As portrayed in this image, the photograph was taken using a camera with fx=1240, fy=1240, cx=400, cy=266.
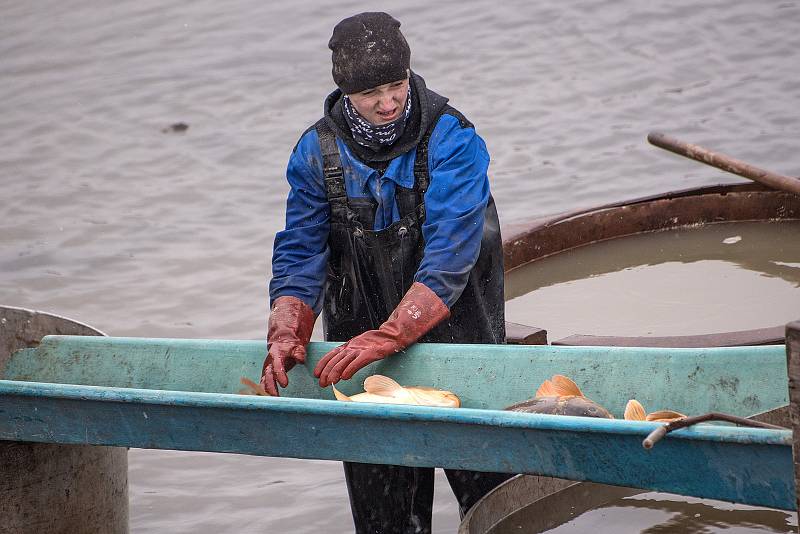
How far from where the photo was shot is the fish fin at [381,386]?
12.1 ft

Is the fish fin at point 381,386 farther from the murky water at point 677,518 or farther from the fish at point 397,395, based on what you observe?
the murky water at point 677,518

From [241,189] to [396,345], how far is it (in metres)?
5.46

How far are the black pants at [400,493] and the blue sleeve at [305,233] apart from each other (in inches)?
21.8

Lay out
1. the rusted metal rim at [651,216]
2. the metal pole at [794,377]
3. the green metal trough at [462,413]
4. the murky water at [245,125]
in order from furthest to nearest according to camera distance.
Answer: the murky water at [245,125] → the rusted metal rim at [651,216] → the green metal trough at [462,413] → the metal pole at [794,377]

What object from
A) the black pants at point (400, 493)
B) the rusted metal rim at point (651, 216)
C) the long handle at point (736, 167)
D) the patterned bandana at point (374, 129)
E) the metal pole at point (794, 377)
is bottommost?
the black pants at point (400, 493)

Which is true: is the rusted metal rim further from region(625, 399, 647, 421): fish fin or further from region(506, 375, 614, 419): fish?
region(625, 399, 647, 421): fish fin

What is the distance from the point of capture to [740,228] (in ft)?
21.2

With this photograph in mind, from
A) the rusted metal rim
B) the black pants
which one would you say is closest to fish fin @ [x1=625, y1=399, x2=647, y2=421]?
the black pants

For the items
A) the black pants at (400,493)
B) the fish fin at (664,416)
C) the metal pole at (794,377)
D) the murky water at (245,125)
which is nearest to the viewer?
the metal pole at (794,377)

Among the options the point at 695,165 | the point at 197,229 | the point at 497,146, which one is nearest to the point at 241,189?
the point at 197,229

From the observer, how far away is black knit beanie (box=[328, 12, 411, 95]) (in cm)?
359

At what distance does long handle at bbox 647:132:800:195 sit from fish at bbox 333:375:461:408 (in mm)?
1284

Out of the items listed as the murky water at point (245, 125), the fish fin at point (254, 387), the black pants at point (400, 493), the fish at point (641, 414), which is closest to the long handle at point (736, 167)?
the fish at point (641, 414)

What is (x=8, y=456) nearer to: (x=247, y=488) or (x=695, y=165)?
(x=247, y=488)
